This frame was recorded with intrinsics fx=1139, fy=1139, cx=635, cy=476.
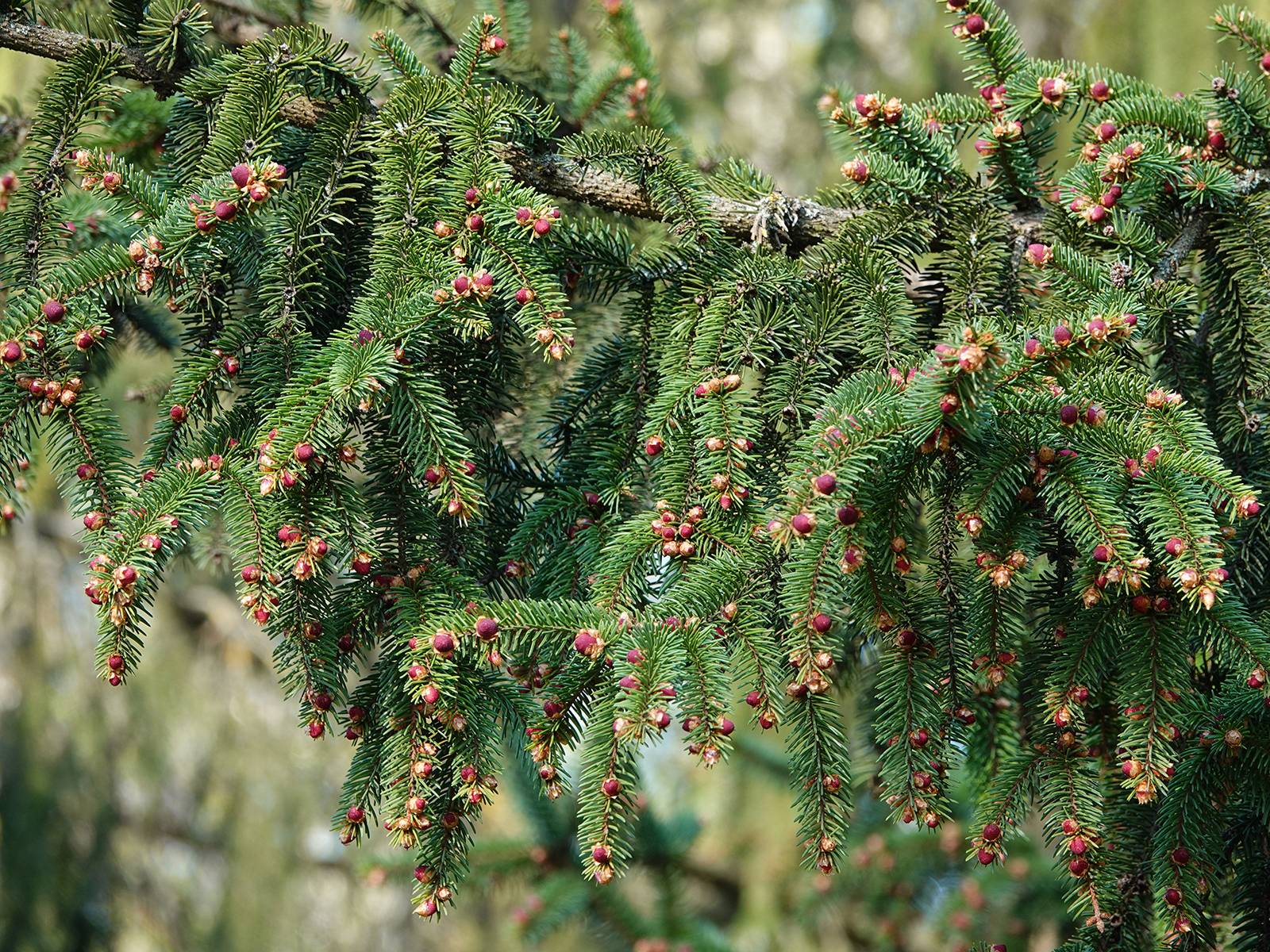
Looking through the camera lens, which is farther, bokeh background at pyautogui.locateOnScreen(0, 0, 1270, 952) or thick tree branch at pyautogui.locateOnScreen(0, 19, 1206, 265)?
bokeh background at pyautogui.locateOnScreen(0, 0, 1270, 952)

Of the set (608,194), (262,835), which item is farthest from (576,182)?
(262,835)

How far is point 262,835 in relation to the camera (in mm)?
4098

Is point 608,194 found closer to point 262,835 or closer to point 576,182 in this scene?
point 576,182

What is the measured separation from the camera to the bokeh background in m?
3.18

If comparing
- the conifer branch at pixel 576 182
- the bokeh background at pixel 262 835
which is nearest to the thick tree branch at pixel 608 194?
Result: the conifer branch at pixel 576 182

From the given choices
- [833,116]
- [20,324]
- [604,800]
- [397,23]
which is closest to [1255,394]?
[833,116]

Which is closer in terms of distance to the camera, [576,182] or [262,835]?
[576,182]

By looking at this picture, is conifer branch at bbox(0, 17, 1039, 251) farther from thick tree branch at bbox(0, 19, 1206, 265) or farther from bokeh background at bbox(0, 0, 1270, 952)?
bokeh background at bbox(0, 0, 1270, 952)

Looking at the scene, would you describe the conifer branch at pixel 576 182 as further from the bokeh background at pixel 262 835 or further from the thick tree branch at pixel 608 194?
the bokeh background at pixel 262 835

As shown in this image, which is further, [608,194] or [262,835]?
[262,835]

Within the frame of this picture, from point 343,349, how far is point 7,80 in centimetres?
219

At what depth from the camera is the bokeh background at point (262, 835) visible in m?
3.18

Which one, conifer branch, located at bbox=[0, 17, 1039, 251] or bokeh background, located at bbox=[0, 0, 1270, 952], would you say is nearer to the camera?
conifer branch, located at bbox=[0, 17, 1039, 251]

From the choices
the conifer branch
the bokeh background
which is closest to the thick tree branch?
the conifer branch
